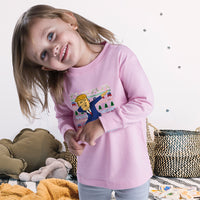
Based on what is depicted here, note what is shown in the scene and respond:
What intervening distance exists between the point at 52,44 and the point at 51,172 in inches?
63.3

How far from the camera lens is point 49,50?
943mm

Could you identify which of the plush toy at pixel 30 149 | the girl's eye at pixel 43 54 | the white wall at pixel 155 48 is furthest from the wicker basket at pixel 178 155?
the girl's eye at pixel 43 54

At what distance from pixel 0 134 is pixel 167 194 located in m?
1.56

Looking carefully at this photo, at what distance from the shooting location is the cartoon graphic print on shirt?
0.99 meters

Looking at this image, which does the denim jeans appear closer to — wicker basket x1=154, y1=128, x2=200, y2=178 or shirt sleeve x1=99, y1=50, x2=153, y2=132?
shirt sleeve x1=99, y1=50, x2=153, y2=132

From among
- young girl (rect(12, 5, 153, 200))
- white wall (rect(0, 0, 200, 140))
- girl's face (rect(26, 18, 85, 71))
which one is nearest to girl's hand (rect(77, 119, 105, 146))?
young girl (rect(12, 5, 153, 200))

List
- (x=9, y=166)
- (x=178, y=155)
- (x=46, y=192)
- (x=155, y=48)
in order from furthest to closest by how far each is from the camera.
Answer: (x=155, y=48) → (x=178, y=155) → (x=9, y=166) → (x=46, y=192)

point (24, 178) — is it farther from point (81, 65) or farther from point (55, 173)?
point (81, 65)

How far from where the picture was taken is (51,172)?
2367 millimetres

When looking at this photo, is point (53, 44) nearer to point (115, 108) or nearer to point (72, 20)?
point (72, 20)

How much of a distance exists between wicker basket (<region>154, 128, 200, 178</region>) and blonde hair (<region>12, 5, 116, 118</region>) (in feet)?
5.05

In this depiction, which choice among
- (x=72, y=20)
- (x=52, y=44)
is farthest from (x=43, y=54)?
(x=72, y=20)

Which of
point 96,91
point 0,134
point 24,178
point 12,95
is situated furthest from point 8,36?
point 96,91

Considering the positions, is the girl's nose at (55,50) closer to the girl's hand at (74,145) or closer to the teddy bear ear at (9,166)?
the girl's hand at (74,145)
